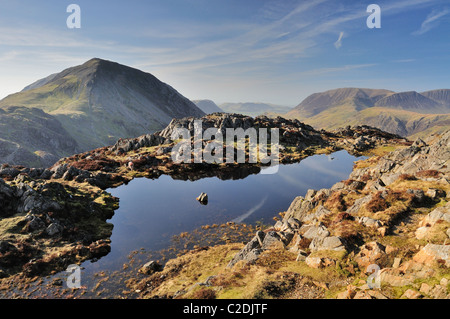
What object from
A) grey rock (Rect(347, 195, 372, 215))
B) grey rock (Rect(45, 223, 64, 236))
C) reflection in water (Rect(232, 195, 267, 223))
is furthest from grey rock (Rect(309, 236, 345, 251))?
grey rock (Rect(45, 223, 64, 236))

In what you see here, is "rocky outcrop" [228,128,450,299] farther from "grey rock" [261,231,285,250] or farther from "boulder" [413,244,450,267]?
"grey rock" [261,231,285,250]

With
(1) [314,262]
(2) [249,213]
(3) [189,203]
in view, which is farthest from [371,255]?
(3) [189,203]

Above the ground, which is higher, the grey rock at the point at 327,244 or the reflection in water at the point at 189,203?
the grey rock at the point at 327,244

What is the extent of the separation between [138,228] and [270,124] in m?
88.0

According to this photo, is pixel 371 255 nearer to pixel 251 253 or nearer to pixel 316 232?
pixel 316 232

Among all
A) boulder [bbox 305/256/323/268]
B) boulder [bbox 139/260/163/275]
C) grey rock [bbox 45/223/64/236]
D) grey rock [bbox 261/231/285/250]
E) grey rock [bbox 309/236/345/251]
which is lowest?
boulder [bbox 139/260/163/275]

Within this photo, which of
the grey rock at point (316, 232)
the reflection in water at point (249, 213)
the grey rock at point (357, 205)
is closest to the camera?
the grey rock at point (316, 232)

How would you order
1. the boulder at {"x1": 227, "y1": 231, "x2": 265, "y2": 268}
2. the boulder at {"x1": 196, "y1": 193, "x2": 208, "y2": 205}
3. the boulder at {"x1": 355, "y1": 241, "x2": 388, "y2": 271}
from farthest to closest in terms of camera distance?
the boulder at {"x1": 196, "y1": 193, "x2": 208, "y2": 205} → the boulder at {"x1": 227, "y1": 231, "x2": 265, "y2": 268} → the boulder at {"x1": 355, "y1": 241, "x2": 388, "y2": 271}

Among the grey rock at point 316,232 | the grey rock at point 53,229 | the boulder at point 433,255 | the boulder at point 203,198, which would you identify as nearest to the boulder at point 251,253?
the grey rock at point 316,232

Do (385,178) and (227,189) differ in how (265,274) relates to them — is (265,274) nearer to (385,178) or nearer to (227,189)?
(385,178)

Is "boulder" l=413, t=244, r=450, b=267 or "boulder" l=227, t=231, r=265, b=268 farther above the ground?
"boulder" l=413, t=244, r=450, b=267

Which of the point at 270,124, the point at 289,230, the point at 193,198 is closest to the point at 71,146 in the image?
the point at 270,124

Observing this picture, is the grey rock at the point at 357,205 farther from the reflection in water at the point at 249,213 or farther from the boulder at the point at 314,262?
the reflection in water at the point at 249,213

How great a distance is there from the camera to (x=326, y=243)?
2022 centimetres
